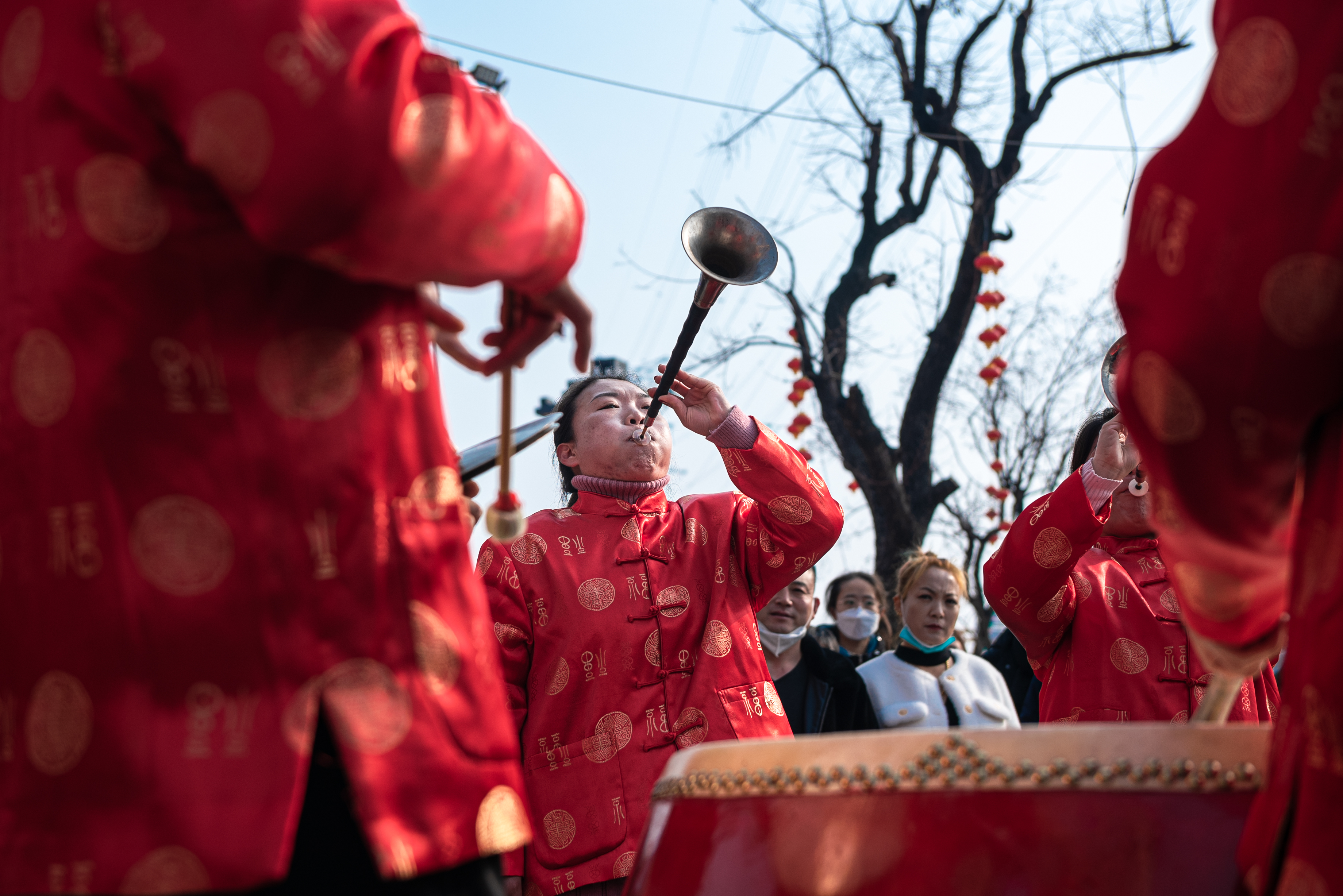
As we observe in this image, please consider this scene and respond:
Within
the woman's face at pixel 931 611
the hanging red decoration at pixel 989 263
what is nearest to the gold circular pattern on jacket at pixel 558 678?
the woman's face at pixel 931 611

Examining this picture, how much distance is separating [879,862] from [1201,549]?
1.34 feet

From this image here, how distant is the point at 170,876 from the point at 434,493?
0.43m

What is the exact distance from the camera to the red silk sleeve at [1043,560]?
3248 millimetres

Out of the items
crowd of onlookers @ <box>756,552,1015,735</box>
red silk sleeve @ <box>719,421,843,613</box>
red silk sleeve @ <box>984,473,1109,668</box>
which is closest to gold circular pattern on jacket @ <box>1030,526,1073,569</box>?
red silk sleeve @ <box>984,473,1109,668</box>

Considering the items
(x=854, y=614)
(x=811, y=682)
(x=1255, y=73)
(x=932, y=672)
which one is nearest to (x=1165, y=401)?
(x=1255, y=73)

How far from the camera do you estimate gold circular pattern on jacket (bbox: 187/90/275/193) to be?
3.83 feet

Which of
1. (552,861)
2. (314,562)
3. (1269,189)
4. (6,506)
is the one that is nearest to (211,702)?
(314,562)

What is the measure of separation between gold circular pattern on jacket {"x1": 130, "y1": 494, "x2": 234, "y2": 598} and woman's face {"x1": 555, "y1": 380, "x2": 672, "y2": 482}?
8.10 feet

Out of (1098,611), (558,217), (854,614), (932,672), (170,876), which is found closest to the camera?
(170,876)

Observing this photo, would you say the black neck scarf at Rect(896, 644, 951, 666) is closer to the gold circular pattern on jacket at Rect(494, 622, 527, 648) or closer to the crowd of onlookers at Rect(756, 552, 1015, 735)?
the crowd of onlookers at Rect(756, 552, 1015, 735)

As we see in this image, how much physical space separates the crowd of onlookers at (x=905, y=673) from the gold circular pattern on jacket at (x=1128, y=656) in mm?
2109

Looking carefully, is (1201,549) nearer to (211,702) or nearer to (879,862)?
(879,862)

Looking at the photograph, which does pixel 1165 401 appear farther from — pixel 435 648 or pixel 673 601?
pixel 673 601

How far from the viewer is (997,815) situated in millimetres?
1176
